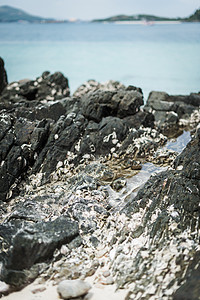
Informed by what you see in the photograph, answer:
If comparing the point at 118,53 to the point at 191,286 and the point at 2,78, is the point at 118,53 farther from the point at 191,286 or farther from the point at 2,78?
the point at 191,286

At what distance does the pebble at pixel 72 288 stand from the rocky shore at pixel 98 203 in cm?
1

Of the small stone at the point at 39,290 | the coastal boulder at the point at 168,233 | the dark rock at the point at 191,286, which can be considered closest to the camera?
the dark rock at the point at 191,286

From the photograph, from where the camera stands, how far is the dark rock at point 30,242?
11.9 ft

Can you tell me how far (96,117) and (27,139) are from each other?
2.01 metres

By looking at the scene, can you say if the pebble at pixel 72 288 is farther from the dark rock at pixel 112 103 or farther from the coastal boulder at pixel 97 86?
the coastal boulder at pixel 97 86

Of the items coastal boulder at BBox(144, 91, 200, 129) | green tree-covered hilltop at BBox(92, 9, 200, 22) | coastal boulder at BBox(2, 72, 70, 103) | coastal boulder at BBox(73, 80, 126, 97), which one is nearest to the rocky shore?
coastal boulder at BBox(144, 91, 200, 129)

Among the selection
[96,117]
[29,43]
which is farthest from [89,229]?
[29,43]

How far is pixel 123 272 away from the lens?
3.51m

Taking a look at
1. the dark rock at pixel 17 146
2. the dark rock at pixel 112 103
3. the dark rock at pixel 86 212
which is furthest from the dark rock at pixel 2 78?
the dark rock at pixel 86 212

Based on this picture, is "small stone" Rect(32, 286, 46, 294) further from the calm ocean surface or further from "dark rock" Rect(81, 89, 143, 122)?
the calm ocean surface

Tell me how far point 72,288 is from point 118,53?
67.3ft

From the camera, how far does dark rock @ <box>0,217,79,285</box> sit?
143 inches

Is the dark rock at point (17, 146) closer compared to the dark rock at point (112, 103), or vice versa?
the dark rock at point (17, 146)

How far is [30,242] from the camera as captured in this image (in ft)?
12.2
